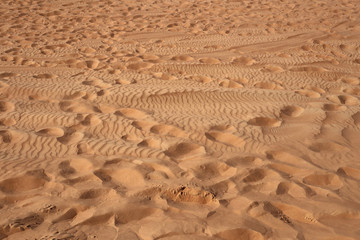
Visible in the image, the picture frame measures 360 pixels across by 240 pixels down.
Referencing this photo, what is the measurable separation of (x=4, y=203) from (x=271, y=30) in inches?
278

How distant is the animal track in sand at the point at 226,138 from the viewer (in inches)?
143

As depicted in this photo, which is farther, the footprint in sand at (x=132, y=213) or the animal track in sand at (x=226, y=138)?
the animal track in sand at (x=226, y=138)

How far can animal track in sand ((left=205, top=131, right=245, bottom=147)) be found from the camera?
3639 mm

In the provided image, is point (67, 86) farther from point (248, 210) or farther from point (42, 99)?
point (248, 210)

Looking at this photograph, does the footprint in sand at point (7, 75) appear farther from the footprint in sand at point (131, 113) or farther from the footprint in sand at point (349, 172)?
the footprint in sand at point (349, 172)

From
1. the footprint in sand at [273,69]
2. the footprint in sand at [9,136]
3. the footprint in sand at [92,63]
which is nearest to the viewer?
the footprint in sand at [9,136]

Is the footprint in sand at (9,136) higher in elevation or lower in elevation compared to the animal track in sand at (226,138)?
higher

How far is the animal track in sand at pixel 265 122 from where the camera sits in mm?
4051

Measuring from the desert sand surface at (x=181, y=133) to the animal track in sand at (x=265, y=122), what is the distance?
2 cm

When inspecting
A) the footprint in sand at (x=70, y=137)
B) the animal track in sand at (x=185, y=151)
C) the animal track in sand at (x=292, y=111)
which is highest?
the footprint in sand at (x=70, y=137)

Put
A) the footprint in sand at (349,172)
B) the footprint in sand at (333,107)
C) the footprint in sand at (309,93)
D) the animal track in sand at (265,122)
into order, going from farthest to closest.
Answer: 1. the footprint in sand at (309,93)
2. the footprint in sand at (333,107)
3. the animal track in sand at (265,122)
4. the footprint in sand at (349,172)

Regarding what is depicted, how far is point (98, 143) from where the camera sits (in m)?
3.59

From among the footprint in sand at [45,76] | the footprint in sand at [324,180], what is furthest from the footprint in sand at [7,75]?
the footprint in sand at [324,180]

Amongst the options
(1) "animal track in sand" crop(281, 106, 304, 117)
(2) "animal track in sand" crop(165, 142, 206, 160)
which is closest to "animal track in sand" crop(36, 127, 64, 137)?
(2) "animal track in sand" crop(165, 142, 206, 160)
